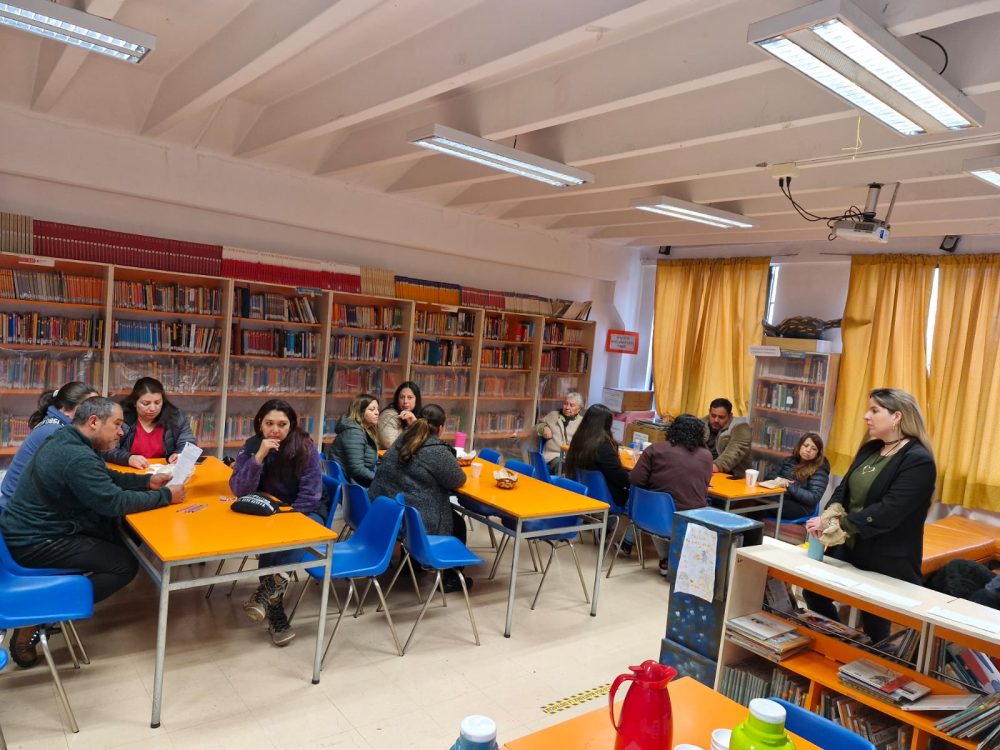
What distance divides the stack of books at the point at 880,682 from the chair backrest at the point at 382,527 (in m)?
2.22

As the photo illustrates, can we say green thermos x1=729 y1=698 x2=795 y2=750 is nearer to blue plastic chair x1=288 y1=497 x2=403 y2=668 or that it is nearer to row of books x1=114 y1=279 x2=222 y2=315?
blue plastic chair x1=288 y1=497 x2=403 y2=668

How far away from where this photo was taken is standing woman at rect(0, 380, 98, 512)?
3.73 meters

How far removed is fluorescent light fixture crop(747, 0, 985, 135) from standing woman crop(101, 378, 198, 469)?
4.03 metres

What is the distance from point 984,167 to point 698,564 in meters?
2.61

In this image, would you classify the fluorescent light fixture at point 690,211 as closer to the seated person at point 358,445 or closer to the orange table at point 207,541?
the seated person at point 358,445

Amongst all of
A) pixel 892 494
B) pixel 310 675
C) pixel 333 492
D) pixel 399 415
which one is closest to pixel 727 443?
pixel 399 415

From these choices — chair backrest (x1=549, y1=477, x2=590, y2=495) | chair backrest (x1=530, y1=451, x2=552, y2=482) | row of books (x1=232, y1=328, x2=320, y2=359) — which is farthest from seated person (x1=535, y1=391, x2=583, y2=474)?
row of books (x1=232, y1=328, x2=320, y2=359)

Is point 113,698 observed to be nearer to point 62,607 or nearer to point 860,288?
point 62,607

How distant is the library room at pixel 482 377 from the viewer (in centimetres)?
289

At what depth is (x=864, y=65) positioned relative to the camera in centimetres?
245

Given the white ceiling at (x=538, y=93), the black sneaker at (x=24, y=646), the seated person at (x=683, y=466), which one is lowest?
the black sneaker at (x=24, y=646)

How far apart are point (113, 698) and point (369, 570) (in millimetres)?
1276

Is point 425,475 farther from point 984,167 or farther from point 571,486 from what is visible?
point 984,167

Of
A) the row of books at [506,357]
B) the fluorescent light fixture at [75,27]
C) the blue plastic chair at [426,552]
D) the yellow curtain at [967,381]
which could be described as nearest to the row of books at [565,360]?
the row of books at [506,357]
